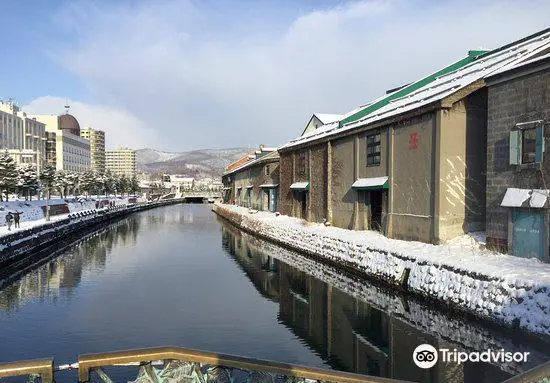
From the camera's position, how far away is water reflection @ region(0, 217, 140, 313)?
18.6 meters

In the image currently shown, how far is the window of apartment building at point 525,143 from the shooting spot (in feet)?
51.8

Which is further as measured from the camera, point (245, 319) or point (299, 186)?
point (299, 186)

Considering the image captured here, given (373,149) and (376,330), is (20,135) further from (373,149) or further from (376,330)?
(376,330)

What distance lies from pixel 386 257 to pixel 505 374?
29.1ft

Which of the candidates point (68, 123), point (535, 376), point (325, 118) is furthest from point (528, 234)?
point (68, 123)

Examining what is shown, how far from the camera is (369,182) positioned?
26484 millimetres

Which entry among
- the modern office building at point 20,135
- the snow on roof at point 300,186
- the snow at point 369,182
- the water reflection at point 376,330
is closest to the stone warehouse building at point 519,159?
the water reflection at point 376,330

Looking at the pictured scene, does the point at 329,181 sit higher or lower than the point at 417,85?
lower

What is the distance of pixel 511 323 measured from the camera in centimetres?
1213

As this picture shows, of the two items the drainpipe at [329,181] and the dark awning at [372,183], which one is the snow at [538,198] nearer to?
the dark awning at [372,183]

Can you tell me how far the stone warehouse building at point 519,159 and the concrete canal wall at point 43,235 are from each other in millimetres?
23030

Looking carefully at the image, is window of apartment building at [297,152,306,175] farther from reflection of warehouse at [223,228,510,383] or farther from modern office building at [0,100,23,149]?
modern office building at [0,100,23,149]

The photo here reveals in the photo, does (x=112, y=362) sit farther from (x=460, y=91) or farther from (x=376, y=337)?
(x=460, y=91)

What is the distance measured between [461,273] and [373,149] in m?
13.2
